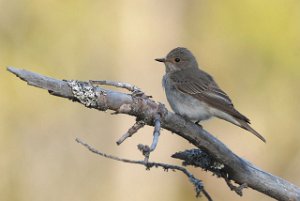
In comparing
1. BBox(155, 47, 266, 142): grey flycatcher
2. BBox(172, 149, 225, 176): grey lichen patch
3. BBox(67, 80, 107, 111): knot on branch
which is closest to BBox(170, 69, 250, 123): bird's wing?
BBox(155, 47, 266, 142): grey flycatcher

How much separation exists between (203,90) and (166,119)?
2.60m

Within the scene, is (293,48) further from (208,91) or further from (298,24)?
(208,91)

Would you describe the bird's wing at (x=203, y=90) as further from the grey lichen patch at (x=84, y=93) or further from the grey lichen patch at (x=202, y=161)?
the grey lichen patch at (x=84, y=93)

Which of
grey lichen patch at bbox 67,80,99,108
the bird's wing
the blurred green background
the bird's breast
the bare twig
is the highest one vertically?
the blurred green background

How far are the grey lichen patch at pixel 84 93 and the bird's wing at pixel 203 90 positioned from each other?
246 centimetres

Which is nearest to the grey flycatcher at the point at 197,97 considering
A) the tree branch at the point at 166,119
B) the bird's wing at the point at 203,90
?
the bird's wing at the point at 203,90

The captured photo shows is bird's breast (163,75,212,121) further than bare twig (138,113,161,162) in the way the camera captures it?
Yes

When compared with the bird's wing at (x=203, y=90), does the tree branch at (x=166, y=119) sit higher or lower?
lower

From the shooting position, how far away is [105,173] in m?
14.3

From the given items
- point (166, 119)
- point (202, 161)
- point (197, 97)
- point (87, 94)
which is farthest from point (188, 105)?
point (87, 94)

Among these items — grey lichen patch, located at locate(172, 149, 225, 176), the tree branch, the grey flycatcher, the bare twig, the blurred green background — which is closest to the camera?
the bare twig

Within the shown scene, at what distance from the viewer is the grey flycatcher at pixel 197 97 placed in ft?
24.2

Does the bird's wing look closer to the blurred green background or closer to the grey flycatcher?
the grey flycatcher

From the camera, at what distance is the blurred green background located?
603 inches
